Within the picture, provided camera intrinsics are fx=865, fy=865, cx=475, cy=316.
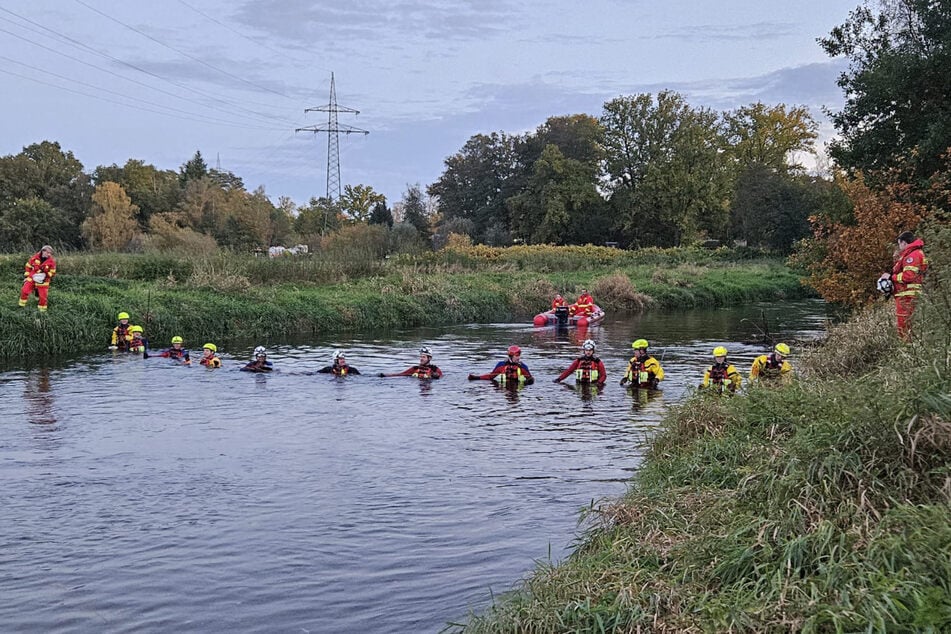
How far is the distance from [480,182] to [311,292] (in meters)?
40.2

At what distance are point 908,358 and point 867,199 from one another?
13.8 meters

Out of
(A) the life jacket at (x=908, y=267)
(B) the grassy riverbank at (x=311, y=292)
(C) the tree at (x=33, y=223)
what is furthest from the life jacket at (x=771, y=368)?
(C) the tree at (x=33, y=223)

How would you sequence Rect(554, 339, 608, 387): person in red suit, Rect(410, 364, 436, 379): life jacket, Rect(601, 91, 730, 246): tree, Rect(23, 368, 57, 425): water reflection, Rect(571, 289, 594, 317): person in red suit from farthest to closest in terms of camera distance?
1. Rect(601, 91, 730, 246): tree
2. Rect(571, 289, 594, 317): person in red suit
3. Rect(410, 364, 436, 379): life jacket
4. Rect(554, 339, 608, 387): person in red suit
5. Rect(23, 368, 57, 425): water reflection

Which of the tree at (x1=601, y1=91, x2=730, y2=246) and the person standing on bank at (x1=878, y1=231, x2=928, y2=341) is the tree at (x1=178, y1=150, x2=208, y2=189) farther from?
the person standing on bank at (x1=878, y1=231, x2=928, y2=341)

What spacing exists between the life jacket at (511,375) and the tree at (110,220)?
39099mm

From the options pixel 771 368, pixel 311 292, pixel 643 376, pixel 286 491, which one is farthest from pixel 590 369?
pixel 311 292

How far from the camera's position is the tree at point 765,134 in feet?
217

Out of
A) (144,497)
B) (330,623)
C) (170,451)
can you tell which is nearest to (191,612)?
(330,623)

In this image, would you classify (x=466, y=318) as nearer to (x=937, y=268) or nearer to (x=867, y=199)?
(x=867, y=199)

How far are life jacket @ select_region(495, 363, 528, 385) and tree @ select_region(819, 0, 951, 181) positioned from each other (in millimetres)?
9315

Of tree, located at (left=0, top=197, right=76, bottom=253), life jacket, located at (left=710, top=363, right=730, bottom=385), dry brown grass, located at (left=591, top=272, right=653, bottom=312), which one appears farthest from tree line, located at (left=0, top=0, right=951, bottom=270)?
life jacket, located at (left=710, top=363, right=730, bottom=385)

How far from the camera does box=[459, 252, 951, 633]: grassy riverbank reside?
3.96m

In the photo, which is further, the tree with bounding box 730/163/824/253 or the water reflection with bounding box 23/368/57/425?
the tree with bounding box 730/163/824/253

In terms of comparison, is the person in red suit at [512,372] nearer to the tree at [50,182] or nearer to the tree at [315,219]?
the tree at [50,182]
